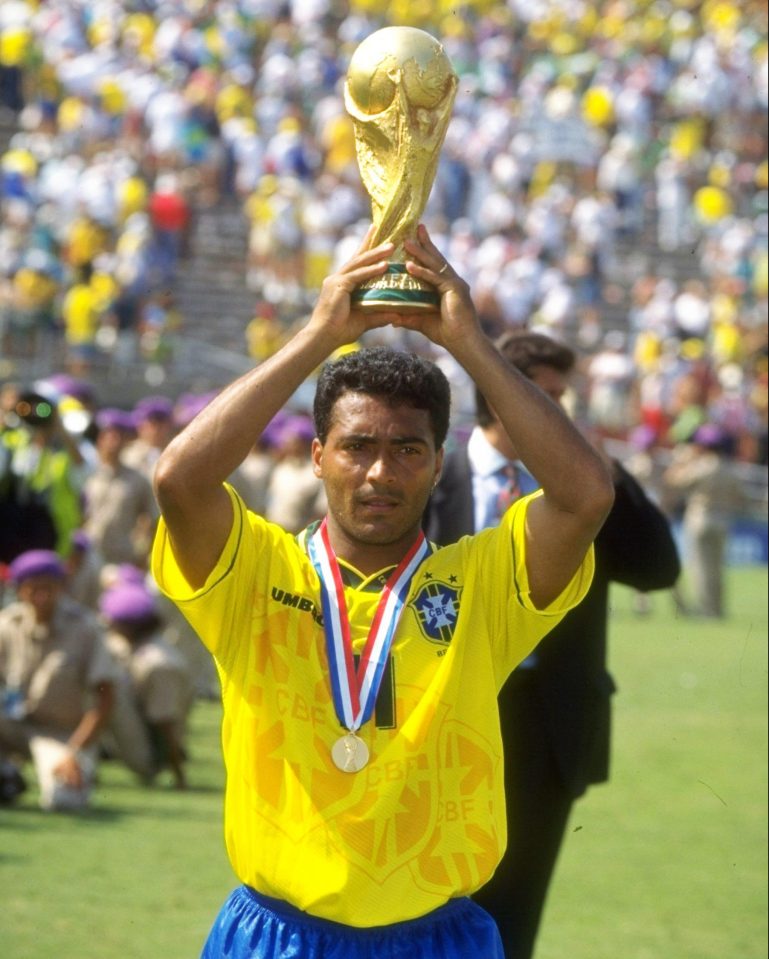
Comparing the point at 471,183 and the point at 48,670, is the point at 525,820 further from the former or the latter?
the point at 471,183

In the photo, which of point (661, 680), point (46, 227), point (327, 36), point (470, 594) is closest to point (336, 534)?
point (470, 594)

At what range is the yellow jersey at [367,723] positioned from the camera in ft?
12.7

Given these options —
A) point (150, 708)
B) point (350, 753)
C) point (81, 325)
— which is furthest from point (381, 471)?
point (81, 325)

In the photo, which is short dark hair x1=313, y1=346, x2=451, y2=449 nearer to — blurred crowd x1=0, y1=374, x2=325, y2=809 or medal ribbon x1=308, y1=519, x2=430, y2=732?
medal ribbon x1=308, y1=519, x2=430, y2=732

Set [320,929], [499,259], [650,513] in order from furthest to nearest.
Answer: [499,259]
[650,513]
[320,929]

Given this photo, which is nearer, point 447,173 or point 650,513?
point 650,513

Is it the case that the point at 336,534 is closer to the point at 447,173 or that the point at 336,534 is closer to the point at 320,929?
the point at 320,929

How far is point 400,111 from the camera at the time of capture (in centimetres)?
427

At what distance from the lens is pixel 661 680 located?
A: 50.5 feet

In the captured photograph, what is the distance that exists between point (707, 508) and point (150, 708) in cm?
1056

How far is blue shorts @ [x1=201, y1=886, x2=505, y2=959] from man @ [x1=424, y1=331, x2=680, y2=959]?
143cm

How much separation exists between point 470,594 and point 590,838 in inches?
236

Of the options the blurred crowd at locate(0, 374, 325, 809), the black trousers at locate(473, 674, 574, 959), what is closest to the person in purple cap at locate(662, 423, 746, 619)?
the blurred crowd at locate(0, 374, 325, 809)

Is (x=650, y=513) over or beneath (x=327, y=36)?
beneath
